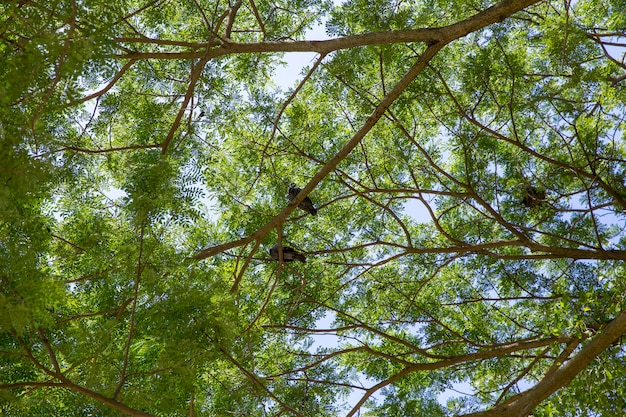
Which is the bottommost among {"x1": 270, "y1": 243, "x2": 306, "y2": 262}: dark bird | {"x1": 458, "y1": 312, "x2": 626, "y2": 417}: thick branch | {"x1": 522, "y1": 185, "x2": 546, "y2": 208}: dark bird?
{"x1": 458, "y1": 312, "x2": 626, "y2": 417}: thick branch

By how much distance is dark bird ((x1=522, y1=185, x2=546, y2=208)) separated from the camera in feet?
18.5

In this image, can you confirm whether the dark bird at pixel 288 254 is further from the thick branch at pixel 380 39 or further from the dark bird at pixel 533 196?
the dark bird at pixel 533 196

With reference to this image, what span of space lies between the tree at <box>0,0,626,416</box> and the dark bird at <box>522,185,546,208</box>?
2 cm

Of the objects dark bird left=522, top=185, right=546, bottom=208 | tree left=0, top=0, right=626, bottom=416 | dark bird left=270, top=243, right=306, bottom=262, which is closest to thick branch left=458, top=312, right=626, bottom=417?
tree left=0, top=0, right=626, bottom=416

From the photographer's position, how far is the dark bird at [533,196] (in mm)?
5641

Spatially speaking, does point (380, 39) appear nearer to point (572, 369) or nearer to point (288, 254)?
point (288, 254)

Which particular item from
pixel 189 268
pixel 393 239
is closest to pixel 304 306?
pixel 393 239

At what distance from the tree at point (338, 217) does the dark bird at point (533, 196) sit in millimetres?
20

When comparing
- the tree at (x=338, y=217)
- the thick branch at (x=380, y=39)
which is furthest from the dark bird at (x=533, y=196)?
the thick branch at (x=380, y=39)

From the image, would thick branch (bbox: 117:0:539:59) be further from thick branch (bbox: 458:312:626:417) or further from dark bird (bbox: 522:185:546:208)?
thick branch (bbox: 458:312:626:417)

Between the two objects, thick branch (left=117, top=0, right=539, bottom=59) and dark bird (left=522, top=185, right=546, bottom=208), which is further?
dark bird (left=522, top=185, right=546, bottom=208)

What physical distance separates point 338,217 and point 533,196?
182cm

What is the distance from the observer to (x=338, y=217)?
257 inches

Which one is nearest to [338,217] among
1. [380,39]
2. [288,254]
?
[288,254]
